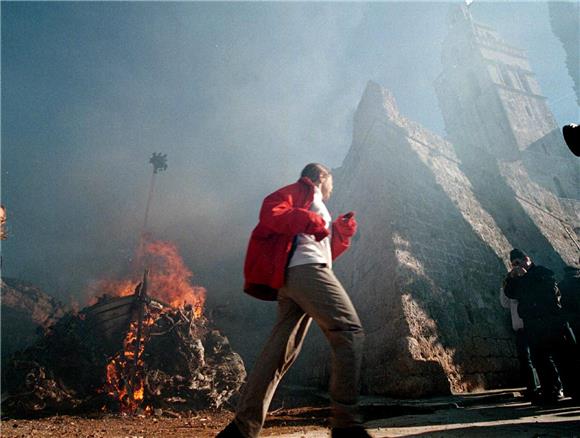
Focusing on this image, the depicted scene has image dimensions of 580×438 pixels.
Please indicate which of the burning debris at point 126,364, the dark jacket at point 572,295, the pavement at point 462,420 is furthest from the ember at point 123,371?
the dark jacket at point 572,295

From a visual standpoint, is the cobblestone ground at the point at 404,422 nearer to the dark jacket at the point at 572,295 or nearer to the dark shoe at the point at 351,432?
the dark shoe at the point at 351,432

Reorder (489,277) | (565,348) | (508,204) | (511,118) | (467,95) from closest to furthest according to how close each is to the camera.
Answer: (565,348) → (489,277) → (508,204) → (511,118) → (467,95)

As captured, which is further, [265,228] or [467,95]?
[467,95]

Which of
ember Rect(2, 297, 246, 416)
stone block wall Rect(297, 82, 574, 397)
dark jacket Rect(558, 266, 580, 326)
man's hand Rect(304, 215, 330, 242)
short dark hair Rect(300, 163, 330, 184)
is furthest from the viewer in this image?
ember Rect(2, 297, 246, 416)

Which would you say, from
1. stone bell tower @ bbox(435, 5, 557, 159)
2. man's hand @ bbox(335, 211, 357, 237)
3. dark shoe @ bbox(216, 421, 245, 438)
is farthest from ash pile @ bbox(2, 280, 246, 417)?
stone bell tower @ bbox(435, 5, 557, 159)

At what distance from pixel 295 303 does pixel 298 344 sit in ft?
0.97

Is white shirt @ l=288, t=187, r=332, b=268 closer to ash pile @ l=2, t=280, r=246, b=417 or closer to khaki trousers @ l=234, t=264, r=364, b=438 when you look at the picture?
khaki trousers @ l=234, t=264, r=364, b=438

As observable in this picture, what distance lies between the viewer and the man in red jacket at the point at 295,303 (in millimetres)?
1713

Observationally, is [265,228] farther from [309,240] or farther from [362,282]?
[362,282]

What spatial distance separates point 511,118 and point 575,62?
1726cm

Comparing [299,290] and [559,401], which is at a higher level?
[299,290]

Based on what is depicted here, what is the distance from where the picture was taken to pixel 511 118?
27.2 metres

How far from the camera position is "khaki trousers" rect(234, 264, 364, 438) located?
1693 millimetres

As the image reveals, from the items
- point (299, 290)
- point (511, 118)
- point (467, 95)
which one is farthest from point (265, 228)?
point (467, 95)
